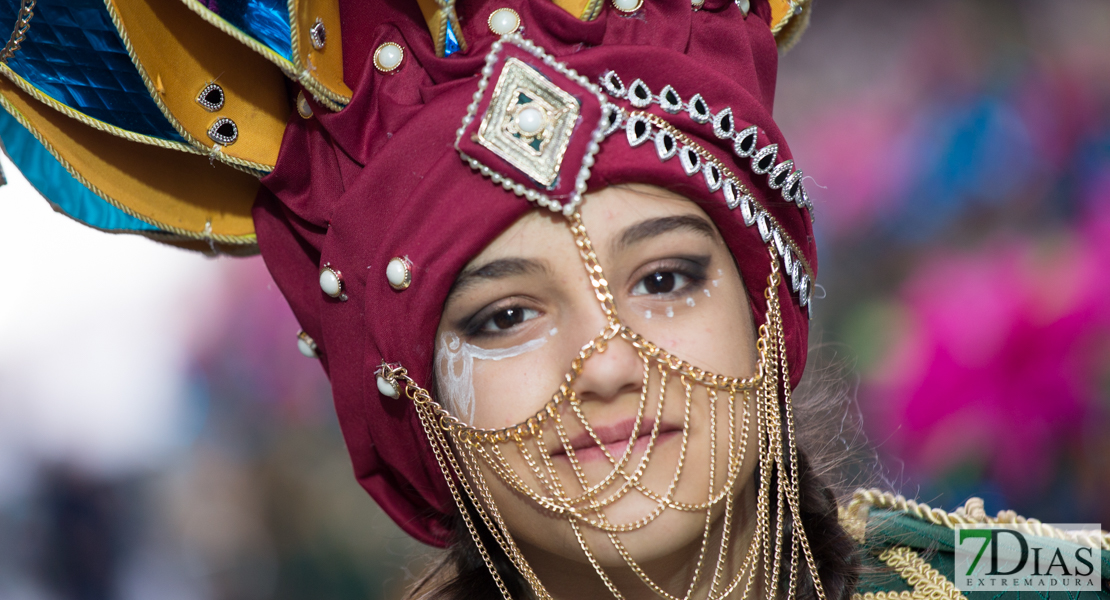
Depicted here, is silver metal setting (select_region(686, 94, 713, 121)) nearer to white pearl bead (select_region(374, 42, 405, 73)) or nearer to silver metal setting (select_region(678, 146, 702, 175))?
silver metal setting (select_region(678, 146, 702, 175))

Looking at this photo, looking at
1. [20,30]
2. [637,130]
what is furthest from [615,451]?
[20,30]

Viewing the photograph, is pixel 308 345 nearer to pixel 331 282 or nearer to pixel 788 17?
pixel 331 282

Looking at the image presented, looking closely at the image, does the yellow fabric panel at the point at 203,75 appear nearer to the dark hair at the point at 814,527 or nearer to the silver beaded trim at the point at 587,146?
the silver beaded trim at the point at 587,146

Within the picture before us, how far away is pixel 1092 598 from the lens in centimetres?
197

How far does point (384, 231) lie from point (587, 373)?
1.56 feet

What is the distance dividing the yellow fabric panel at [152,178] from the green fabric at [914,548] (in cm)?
161

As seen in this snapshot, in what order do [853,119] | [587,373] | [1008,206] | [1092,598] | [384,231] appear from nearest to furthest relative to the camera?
[587,373]
[384,231]
[1092,598]
[1008,206]
[853,119]

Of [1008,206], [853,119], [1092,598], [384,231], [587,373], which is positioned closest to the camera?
[587,373]

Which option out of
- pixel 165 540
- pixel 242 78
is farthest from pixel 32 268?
pixel 242 78

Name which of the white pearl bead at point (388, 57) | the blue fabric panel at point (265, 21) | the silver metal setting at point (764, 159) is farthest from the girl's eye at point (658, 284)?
the blue fabric panel at point (265, 21)

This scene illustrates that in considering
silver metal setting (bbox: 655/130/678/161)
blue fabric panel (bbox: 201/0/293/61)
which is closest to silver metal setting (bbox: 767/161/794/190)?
silver metal setting (bbox: 655/130/678/161)

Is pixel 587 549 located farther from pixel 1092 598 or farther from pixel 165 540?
pixel 165 540

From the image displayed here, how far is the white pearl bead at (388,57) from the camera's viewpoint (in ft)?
5.92

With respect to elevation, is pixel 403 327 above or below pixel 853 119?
below
